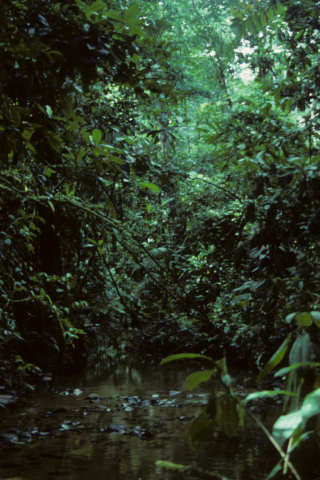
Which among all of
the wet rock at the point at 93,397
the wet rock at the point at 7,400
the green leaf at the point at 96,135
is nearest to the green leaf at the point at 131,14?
the green leaf at the point at 96,135

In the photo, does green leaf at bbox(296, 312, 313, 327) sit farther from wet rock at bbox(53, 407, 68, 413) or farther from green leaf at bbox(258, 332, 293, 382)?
→ wet rock at bbox(53, 407, 68, 413)

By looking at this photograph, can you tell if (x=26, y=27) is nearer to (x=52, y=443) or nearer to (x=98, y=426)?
(x=52, y=443)

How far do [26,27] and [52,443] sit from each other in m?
3.33

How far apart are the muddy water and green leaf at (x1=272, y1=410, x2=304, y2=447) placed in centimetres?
204

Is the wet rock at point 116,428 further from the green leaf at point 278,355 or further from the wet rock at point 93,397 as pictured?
the green leaf at point 278,355

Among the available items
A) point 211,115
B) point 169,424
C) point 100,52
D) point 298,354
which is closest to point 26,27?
point 100,52

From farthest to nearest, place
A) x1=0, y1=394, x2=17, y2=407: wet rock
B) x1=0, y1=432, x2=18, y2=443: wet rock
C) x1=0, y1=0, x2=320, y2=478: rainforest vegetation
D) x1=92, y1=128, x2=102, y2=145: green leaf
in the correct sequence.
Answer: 1. x1=0, y1=394, x2=17, y2=407: wet rock
2. x1=0, y1=432, x2=18, y2=443: wet rock
3. x1=92, y1=128, x2=102, y2=145: green leaf
4. x1=0, y1=0, x2=320, y2=478: rainforest vegetation

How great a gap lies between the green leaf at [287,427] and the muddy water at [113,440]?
2.04m

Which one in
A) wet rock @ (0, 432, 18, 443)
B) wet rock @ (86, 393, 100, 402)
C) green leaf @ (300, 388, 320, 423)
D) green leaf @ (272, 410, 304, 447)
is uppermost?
wet rock @ (86, 393, 100, 402)

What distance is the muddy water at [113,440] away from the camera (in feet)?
11.0

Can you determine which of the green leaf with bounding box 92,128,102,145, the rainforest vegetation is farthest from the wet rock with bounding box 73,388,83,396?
the green leaf with bounding box 92,128,102,145

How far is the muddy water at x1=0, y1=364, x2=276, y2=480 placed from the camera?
335 cm

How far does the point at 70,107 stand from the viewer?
7.70 ft

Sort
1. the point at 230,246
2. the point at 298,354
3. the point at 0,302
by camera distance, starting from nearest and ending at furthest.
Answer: the point at 298,354, the point at 0,302, the point at 230,246
